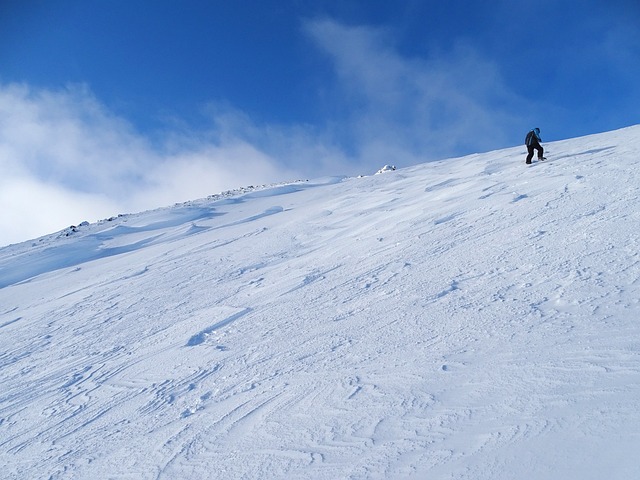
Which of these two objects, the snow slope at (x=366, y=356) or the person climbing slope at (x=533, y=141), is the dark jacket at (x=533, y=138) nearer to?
the person climbing slope at (x=533, y=141)

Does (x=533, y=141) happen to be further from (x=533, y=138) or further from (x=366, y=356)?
(x=366, y=356)

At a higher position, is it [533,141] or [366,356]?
[533,141]

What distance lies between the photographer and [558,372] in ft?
10.3

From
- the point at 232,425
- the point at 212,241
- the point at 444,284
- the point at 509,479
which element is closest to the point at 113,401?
the point at 232,425

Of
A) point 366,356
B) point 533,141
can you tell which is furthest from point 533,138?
point 366,356

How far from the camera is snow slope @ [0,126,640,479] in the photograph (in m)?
2.75

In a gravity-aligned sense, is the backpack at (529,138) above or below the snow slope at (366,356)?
above

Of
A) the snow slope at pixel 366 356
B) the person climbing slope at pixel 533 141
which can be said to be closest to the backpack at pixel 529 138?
the person climbing slope at pixel 533 141

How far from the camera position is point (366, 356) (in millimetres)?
4004

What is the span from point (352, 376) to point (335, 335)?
2.93ft

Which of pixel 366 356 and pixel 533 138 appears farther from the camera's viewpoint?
pixel 533 138

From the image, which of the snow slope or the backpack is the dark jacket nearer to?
the backpack

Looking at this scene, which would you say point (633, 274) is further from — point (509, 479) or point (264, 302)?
point (264, 302)

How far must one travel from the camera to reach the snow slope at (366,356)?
2.75 m
